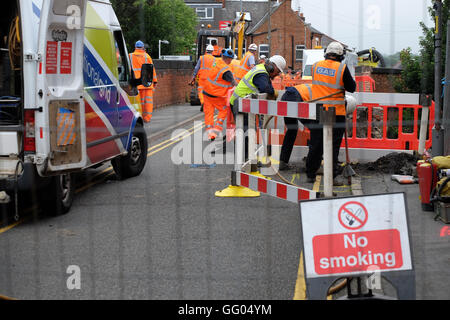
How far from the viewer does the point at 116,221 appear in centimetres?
761

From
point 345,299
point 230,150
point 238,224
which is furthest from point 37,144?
point 230,150

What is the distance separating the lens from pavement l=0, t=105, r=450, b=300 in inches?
203

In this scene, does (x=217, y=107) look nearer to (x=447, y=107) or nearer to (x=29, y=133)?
(x=447, y=107)

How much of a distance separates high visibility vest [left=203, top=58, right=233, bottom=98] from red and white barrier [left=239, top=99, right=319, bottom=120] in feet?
15.1

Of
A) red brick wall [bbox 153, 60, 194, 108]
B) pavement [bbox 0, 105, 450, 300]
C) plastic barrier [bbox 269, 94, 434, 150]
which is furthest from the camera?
red brick wall [bbox 153, 60, 194, 108]

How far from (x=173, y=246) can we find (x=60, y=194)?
1.88 m

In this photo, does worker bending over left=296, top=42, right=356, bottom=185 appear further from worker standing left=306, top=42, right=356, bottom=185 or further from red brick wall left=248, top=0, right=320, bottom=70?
red brick wall left=248, top=0, right=320, bottom=70

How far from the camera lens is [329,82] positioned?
8609 mm

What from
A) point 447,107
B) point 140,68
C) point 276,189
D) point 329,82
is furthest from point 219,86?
point 276,189

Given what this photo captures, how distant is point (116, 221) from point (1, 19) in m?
3.33

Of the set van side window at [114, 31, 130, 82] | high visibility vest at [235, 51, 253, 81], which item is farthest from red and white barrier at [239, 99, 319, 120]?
high visibility vest at [235, 51, 253, 81]

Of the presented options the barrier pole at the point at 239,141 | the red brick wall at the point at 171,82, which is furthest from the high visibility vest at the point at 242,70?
the red brick wall at the point at 171,82

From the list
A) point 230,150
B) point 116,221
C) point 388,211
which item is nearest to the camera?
point 388,211

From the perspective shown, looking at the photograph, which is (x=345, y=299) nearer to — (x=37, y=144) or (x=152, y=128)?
(x=37, y=144)
